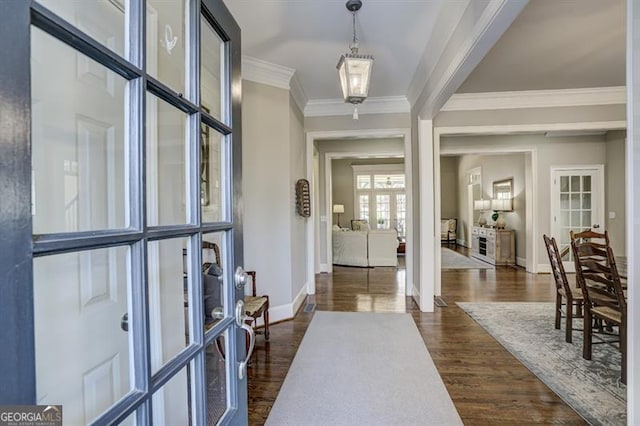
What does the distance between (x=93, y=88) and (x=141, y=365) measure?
65 centimetres

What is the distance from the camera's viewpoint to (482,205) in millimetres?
8883

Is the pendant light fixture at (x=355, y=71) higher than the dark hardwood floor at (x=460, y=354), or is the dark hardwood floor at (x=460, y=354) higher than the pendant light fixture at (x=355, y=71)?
the pendant light fixture at (x=355, y=71)

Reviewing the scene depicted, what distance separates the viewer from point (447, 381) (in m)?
2.34

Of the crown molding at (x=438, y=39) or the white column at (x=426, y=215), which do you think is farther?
the white column at (x=426, y=215)

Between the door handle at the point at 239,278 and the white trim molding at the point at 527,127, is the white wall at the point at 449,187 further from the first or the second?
the door handle at the point at 239,278

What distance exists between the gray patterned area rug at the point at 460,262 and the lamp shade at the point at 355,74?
17.5 feet

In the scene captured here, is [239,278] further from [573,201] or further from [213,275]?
[573,201]

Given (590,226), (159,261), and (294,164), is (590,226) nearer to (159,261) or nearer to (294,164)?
(294,164)

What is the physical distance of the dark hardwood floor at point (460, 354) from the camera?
202cm

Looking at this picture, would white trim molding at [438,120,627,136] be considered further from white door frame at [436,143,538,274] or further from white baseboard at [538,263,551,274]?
white baseboard at [538,263,551,274]

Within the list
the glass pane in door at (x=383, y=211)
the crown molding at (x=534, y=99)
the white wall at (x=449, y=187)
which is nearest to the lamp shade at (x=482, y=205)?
the white wall at (x=449, y=187)

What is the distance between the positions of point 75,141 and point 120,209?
0.65 ft

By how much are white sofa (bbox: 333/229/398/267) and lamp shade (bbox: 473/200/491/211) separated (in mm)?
3311

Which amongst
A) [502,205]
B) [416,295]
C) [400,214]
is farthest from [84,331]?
[400,214]
